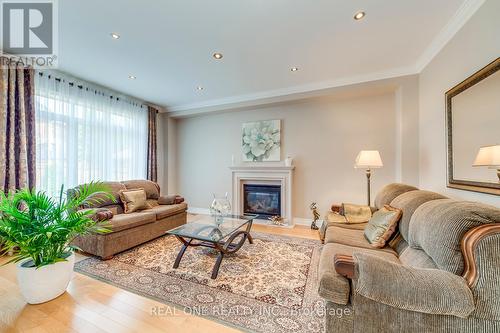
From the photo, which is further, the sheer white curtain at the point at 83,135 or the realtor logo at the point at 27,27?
the sheer white curtain at the point at 83,135

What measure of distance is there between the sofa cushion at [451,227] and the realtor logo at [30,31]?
3.66m

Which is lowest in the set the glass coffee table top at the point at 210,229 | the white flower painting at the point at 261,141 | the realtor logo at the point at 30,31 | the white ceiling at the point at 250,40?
the glass coffee table top at the point at 210,229

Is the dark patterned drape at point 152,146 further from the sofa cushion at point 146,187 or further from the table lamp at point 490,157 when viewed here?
the table lamp at point 490,157

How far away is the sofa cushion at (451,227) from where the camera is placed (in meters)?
1.10

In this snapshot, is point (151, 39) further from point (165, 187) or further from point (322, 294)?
point (165, 187)

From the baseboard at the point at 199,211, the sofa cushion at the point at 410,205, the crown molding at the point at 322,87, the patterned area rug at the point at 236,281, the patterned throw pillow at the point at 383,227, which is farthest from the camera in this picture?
the baseboard at the point at 199,211

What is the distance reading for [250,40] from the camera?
2.49 metres

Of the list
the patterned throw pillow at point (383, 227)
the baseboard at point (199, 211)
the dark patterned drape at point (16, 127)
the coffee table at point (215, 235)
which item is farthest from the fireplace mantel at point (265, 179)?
the dark patterned drape at point (16, 127)

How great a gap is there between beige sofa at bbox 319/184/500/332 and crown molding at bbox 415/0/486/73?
6.50ft

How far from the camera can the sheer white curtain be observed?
3127 millimetres

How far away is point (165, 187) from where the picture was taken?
5.34 metres

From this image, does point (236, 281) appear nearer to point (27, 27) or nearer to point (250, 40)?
point (250, 40)

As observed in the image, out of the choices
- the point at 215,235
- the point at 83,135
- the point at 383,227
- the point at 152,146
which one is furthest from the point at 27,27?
the point at 383,227

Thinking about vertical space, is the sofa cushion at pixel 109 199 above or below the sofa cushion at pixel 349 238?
above
